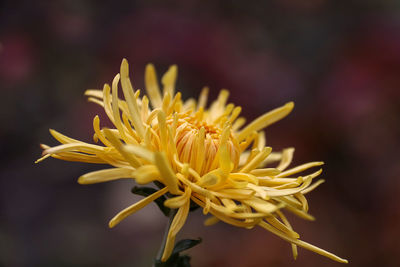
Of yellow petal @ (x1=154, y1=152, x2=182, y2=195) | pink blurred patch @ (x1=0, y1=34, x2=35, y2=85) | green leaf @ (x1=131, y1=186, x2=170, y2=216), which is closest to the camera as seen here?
yellow petal @ (x1=154, y1=152, x2=182, y2=195)

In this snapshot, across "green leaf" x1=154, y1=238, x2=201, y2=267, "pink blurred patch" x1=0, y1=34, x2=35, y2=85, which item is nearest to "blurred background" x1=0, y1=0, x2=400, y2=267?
"pink blurred patch" x1=0, y1=34, x2=35, y2=85

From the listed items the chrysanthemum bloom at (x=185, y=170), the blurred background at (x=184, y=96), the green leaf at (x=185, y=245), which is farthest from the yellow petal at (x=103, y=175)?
the blurred background at (x=184, y=96)

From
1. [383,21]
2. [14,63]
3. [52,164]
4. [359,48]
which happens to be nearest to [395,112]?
[359,48]

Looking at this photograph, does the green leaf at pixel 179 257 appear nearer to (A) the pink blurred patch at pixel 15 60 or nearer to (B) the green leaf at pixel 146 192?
(B) the green leaf at pixel 146 192

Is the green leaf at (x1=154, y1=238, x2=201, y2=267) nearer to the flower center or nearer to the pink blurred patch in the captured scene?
the flower center

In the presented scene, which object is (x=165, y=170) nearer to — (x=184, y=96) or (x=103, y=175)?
(x=103, y=175)

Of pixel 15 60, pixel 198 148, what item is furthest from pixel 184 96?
pixel 198 148

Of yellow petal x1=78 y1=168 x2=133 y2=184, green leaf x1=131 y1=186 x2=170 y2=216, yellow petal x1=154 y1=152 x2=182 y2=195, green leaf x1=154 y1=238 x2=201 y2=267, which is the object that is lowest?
green leaf x1=154 y1=238 x2=201 y2=267
